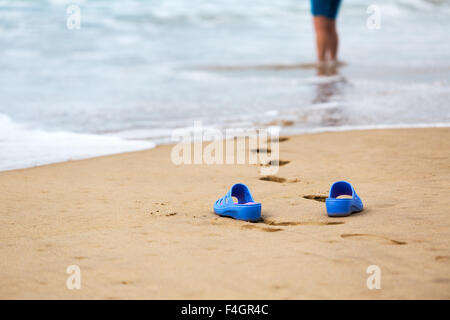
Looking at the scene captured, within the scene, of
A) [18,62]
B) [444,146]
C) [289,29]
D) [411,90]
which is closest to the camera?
[444,146]

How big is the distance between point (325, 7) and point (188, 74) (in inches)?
106

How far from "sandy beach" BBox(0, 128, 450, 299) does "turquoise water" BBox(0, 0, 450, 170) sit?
1167 millimetres

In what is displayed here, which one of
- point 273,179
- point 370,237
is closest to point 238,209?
point 370,237

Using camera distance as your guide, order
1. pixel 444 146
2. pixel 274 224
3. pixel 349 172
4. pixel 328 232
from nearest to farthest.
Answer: pixel 328 232 → pixel 274 224 → pixel 349 172 → pixel 444 146

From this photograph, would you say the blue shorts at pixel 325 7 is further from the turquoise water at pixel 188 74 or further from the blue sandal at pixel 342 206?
the blue sandal at pixel 342 206

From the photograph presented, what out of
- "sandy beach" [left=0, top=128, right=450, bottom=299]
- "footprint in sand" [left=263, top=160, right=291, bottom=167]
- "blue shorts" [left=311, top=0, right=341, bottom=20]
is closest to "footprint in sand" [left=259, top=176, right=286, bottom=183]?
"sandy beach" [left=0, top=128, right=450, bottom=299]

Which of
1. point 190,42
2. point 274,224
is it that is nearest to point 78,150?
point 274,224

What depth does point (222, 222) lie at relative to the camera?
10.4 feet

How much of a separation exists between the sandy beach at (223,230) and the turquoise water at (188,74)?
117 centimetres

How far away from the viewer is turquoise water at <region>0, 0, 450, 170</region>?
20.1ft

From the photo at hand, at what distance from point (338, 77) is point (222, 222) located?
660cm

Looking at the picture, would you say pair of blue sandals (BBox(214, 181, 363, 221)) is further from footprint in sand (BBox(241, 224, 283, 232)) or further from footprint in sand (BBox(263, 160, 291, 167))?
footprint in sand (BBox(263, 160, 291, 167))

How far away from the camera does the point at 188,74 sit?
10219mm
